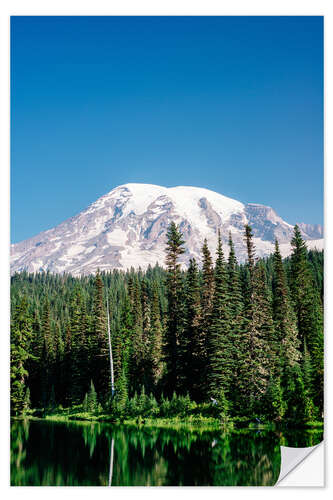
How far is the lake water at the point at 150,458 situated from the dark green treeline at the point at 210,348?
1377 mm

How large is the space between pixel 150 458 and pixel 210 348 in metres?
11.4

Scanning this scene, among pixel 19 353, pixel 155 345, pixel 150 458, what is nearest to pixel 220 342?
pixel 19 353

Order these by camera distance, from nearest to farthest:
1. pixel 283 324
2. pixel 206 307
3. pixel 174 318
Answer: pixel 283 324, pixel 174 318, pixel 206 307

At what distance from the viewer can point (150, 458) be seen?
1495 centimetres

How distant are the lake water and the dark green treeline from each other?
54.2 inches

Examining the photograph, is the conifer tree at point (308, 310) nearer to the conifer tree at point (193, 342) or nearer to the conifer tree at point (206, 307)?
the conifer tree at point (206, 307)

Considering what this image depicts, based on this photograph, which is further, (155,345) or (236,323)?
(155,345)

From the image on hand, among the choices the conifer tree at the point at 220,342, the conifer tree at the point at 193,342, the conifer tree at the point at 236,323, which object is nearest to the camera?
the conifer tree at the point at 236,323

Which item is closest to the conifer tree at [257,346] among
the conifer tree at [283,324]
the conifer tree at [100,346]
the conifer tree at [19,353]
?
the conifer tree at [283,324]

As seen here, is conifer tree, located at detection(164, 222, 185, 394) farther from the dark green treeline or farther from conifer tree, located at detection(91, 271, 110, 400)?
conifer tree, located at detection(91, 271, 110, 400)

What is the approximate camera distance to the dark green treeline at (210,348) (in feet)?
60.1

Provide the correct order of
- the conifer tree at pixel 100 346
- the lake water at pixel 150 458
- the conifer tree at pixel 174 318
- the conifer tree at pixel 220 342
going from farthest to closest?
1. the conifer tree at pixel 100 346
2. the conifer tree at pixel 174 318
3. the conifer tree at pixel 220 342
4. the lake water at pixel 150 458

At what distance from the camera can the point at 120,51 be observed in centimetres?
1598

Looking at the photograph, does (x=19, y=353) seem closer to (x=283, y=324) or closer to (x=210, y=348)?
(x=210, y=348)
